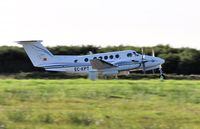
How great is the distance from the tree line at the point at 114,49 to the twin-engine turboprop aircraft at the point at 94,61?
2727 millimetres

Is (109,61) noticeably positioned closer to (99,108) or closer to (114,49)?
(114,49)

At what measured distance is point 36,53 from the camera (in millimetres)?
52875

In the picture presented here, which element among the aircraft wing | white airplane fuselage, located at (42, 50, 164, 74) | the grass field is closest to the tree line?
white airplane fuselage, located at (42, 50, 164, 74)

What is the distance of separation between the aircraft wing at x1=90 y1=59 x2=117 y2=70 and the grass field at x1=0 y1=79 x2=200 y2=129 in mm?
27734

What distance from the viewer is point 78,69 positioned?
5197cm

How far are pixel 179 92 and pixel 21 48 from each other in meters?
38.8

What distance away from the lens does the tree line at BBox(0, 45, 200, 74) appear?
52.6 m

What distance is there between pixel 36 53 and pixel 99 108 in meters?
37.3

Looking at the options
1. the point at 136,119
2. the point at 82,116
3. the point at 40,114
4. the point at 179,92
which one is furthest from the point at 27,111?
the point at 179,92

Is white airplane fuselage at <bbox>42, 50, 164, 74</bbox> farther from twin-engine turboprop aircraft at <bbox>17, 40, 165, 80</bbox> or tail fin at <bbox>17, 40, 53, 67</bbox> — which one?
tail fin at <bbox>17, 40, 53, 67</bbox>

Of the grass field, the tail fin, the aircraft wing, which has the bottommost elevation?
the grass field

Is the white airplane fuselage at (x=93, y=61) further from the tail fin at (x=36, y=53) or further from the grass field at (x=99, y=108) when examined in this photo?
the grass field at (x=99, y=108)

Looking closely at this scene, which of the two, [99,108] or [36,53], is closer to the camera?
[99,108]

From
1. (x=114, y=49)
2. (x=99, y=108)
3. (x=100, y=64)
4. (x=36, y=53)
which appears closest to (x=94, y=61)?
(x=100, y=64)
